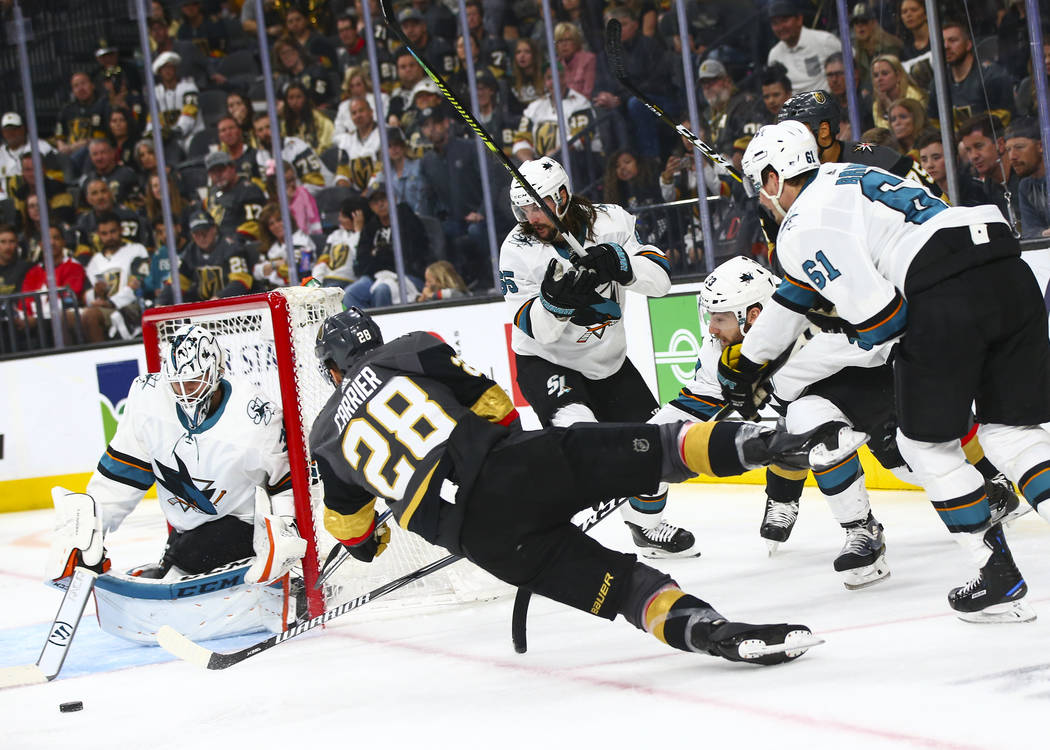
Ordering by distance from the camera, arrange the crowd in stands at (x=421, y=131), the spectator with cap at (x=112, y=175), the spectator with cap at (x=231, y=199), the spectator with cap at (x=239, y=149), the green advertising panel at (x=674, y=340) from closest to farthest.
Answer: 1. the crowd in stands at (x=421, y=131)
2. the green advertising panel at (x=674, y=340)
3. the spectator with cap at (x=231, y=199)
4. the spectator with cap at (x=239, y=149)
5. the spectator with cap at (x=112, y=175)

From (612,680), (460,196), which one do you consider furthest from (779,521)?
(460,196)

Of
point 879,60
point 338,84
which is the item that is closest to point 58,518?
point 879,60

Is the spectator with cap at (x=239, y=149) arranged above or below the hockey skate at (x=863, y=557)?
above

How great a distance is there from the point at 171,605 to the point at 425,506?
1136 millimetres

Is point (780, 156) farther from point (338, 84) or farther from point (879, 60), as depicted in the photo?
point (338, 84)

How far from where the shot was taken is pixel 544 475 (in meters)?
2.34

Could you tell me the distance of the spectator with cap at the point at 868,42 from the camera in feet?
16.0

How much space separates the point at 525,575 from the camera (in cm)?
241

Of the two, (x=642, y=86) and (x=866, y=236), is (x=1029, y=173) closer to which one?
(x=866, y=236)

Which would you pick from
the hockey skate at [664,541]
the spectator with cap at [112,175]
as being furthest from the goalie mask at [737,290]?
the spectator with cap at [112,175]

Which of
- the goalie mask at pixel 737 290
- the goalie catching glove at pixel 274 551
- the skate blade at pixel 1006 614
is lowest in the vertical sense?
the skate blade at pixel 1006 614

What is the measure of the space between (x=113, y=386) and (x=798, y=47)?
3953 millimetres

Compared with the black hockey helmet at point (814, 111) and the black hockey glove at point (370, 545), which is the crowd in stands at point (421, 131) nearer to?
the black hockey helmet at point (814, 111)

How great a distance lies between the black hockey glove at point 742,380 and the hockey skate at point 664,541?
661mm
